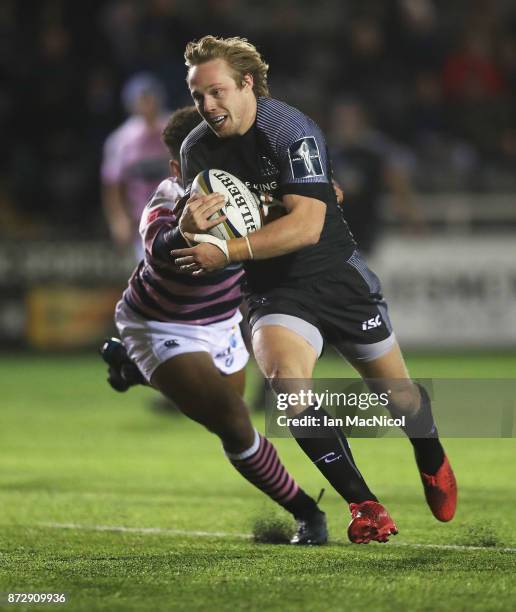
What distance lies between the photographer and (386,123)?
1653 cm

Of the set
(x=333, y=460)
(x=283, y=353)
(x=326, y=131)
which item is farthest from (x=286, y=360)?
(x=326, y=131)

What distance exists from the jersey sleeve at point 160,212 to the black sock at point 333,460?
106cm

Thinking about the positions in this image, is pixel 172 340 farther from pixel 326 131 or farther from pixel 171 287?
pixel 326 131

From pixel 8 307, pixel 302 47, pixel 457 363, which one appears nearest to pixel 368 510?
pixel 457 363

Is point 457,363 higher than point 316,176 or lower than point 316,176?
lower

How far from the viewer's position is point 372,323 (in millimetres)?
5473

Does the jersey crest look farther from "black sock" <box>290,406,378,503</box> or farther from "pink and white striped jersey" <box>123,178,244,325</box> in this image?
"black sock" <box>290,406,378,503</box>

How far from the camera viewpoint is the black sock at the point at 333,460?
202 inches

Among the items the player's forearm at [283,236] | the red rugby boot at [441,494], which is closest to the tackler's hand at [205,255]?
the player's forearm at [283,236]

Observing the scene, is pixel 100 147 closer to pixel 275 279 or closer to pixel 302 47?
pixel 302 47

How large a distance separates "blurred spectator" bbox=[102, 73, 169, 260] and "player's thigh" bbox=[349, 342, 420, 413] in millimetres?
5302

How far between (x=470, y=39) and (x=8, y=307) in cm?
696

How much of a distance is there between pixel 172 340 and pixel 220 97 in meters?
1.16

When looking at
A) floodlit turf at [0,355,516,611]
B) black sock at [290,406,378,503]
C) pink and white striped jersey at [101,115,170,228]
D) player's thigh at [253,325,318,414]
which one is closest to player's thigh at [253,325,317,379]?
player's thigh at [253,325,318,414]
